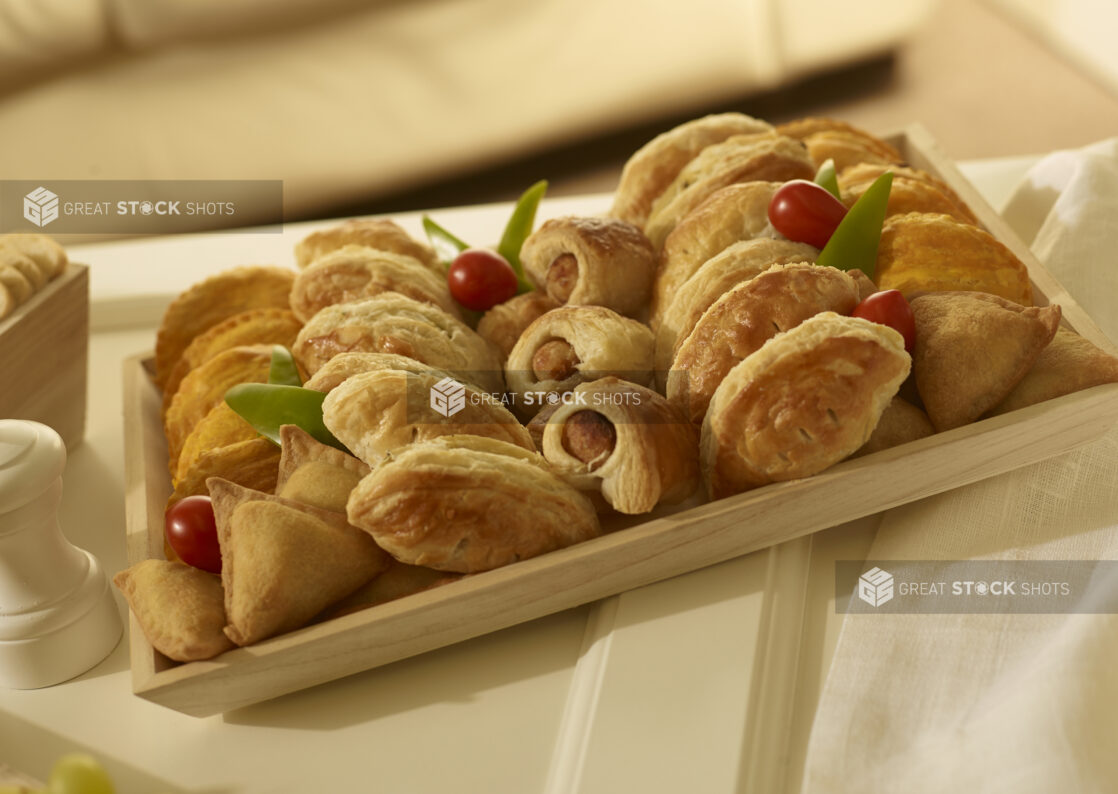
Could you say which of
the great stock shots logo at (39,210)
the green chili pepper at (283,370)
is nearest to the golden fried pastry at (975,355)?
the green chili pepper at (283,370)

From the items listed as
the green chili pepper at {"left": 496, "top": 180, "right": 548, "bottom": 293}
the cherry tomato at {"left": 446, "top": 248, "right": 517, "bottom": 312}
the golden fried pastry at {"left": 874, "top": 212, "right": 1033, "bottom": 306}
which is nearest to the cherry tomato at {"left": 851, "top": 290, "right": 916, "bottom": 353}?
the golden fried pastry at {"left": 874, "top": 212, "right": 1033, "bottom": 306}

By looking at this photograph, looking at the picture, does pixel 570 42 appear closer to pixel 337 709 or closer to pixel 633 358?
pixel 633 358

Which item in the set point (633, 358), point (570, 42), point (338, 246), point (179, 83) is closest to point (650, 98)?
point (570, 42)

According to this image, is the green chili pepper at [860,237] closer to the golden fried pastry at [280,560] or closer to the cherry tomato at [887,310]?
the cherry tomato at [887,310]

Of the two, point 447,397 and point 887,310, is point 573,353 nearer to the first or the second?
point 447,397

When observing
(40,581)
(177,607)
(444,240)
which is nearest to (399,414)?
(177,607)
